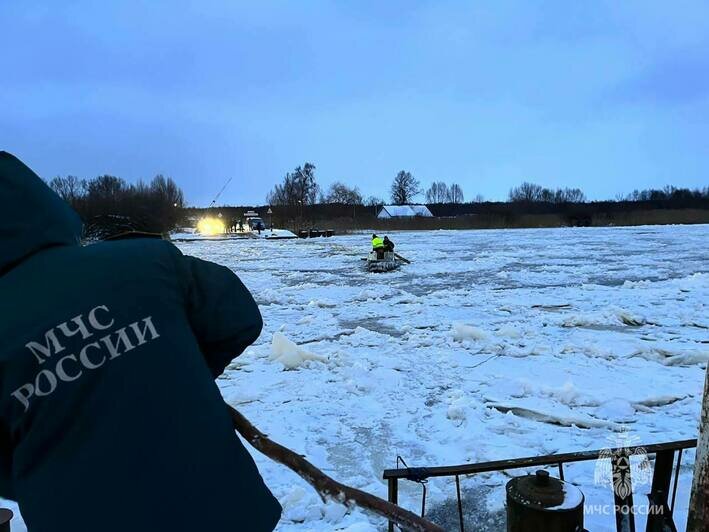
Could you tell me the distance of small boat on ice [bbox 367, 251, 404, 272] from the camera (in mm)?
19328

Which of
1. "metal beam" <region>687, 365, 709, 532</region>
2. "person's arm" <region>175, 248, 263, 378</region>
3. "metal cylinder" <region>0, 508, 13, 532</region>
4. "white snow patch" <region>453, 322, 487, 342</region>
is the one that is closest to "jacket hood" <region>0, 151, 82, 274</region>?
"person's arm" <region>175, 248, 263, 378</region>

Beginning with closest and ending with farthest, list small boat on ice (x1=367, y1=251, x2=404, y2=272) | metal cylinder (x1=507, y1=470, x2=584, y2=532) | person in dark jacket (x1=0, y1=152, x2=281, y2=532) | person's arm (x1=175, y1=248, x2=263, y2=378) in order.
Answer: person in dark jacket (x1=0, y1=152, x2=281, y2=532), person's arm (x1=175, y1=248, x2=263, y2=378), metal cylinder (x1=507, y1=470, x2=584, y2=532), small boat on ice (x1=367, y1=251, x2=404, y2=272)

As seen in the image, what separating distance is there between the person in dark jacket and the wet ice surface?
103 inches

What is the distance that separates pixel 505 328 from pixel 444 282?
7.03m

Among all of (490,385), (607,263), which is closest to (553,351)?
(490,385)

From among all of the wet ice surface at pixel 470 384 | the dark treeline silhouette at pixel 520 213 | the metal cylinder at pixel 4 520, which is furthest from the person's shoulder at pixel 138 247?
→ the dark treeline silhouette at pixel 520 213

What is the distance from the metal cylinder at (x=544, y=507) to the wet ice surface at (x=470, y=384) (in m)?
1.25

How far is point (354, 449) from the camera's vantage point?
4871 mm

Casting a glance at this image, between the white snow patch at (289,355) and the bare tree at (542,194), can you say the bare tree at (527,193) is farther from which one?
the white snow patch at (289,355)

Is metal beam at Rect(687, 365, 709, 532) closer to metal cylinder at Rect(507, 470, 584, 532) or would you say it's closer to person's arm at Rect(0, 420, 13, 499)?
metal cylinder at Rect(507, 470, 584, 532)

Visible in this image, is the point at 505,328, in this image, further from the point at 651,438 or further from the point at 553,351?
the point at 651,438

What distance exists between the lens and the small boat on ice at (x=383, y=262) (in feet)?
63.4

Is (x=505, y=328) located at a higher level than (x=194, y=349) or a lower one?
lower

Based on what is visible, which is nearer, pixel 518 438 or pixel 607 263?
pixel 518 438
